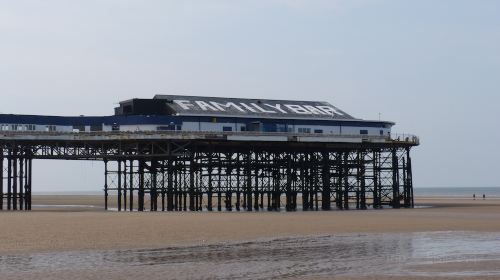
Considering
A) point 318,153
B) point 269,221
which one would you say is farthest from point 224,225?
point 318,153

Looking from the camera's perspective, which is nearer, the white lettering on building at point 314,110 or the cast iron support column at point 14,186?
the cast iron support column at point 14,186

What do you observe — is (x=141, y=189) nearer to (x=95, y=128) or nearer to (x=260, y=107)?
(x=95, y=128)

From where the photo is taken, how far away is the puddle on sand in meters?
23.7

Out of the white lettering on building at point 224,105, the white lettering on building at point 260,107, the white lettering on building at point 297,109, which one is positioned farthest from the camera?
the white lettering on building at point 297,109

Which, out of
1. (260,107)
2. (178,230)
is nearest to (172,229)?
(178,230)

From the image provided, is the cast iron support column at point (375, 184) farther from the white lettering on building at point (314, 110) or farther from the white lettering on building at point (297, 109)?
the white lettering on building at point (297, 109)

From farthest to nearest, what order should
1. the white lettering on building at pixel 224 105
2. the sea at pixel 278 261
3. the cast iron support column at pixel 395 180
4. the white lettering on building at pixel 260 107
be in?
the white lettering on building at pixel 224 105 < the cast iron support column at pixel 395 180 < the white lettering on building at pixel 260 107 < the sea at pixel 278 261

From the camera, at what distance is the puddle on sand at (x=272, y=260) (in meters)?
23.7

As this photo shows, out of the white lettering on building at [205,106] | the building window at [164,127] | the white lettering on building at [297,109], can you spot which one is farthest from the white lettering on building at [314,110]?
the building window at [164,127]

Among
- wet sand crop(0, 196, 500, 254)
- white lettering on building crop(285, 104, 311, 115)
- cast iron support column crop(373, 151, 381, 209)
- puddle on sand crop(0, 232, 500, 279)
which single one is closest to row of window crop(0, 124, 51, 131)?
wet sand crop(0, 196, 500, 254)

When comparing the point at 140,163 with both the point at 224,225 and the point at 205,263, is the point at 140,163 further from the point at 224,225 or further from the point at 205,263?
the point at 205,263

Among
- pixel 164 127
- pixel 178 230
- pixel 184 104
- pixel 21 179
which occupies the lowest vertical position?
pixel 178 230

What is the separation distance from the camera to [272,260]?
26625 millimetres

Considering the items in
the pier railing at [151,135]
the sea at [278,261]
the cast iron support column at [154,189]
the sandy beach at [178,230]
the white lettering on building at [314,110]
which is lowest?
the sea at [278,261]
